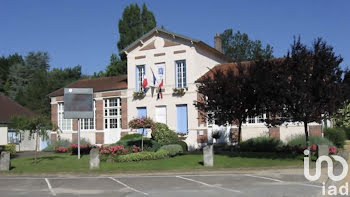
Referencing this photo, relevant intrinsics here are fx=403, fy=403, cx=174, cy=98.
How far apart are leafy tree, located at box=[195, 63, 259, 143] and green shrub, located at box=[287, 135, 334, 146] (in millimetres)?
4909

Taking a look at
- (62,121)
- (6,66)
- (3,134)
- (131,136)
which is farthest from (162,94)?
(6,66)

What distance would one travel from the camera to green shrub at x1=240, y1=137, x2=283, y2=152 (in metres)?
24.1

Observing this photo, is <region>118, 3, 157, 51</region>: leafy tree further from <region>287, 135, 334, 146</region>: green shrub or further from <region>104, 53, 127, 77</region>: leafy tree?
<region>287, 135, 334, 146</region>: green shrub

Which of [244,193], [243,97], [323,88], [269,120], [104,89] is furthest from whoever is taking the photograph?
[104,89]

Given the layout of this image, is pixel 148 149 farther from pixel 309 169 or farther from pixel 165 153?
pixel 309 169

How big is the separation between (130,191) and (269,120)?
31.3ft

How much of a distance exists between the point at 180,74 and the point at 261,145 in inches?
370

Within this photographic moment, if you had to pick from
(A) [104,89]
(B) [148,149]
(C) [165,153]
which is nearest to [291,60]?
(C) [165,153]

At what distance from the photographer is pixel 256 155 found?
21.6 m

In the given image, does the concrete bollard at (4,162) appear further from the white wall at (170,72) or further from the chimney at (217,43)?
the chimney at (217,43)

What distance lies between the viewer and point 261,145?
24.4 m

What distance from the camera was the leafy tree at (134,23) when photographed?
52531 mm

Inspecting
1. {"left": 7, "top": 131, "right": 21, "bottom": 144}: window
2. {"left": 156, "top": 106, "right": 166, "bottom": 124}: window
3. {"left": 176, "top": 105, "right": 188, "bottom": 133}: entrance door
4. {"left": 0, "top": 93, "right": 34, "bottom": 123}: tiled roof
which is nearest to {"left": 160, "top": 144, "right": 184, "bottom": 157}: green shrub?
{"left": 176, "top": 105, "right": 188, "bottom": 133}: entrance door

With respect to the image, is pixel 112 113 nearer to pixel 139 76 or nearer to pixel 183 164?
pixel 139 76
